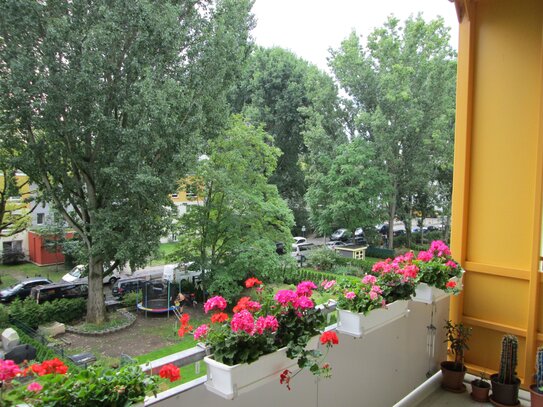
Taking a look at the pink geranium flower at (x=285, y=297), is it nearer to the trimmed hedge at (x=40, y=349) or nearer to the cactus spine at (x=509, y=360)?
the cactus spine at (x=509, y=360)

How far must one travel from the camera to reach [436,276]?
2.40m

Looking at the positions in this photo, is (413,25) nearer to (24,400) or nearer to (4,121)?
(4,121)

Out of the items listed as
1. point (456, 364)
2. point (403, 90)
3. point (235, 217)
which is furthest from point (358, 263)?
point (456, 364)

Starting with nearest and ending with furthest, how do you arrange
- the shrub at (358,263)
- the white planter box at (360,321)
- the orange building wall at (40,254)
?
the white planter box at (360,321) → the shrub at (358,263) → the orange building wall at (40,254)

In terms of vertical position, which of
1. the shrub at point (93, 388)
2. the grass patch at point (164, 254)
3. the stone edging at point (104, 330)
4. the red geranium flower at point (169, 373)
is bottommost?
the stone edging at point (104, 330)

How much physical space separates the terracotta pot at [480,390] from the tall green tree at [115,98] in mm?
6305

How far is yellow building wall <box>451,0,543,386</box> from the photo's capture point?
2.57 m

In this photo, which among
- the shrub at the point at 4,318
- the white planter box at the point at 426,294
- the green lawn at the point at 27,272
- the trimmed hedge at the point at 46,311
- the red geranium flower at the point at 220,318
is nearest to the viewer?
the red geranium flower at the point at 220,318

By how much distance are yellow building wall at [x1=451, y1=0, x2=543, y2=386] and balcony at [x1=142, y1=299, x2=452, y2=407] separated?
1.15ft

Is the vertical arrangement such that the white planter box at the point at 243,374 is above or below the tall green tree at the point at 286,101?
below

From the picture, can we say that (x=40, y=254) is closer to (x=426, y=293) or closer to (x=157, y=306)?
(x=157, y=306)

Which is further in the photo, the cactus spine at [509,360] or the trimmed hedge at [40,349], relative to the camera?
the trimmed hedge at [40,349]

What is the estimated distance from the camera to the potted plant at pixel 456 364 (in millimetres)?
2604

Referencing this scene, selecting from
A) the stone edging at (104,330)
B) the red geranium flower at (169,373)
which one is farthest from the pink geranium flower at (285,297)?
the stone edging at (104,330)
